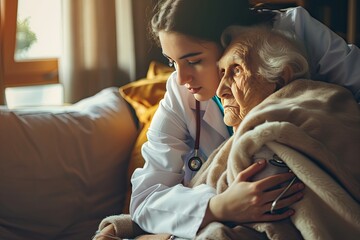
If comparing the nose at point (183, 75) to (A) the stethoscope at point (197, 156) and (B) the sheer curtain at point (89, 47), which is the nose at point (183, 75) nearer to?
(A) the stethoscope at point (197, 156)

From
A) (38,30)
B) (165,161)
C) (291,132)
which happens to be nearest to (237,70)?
(291,132)

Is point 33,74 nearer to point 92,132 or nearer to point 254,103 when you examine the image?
point 92,132

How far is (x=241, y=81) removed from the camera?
133 cm

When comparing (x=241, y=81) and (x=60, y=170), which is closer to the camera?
(x=241, y=81)

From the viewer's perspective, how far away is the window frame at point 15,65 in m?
2.64

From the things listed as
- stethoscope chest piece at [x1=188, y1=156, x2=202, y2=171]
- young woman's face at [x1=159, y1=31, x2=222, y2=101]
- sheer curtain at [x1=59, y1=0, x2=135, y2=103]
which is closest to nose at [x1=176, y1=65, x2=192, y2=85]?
young woman's face at [x1=159, y1=31, x2=222, y2=101]

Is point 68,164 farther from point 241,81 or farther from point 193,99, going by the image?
point 241,81

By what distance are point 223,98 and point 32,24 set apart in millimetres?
1647

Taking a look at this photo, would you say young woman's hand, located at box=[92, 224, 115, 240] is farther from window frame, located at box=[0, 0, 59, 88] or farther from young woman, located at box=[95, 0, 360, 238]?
window frame, located at box=[0, 0, 59, 88]

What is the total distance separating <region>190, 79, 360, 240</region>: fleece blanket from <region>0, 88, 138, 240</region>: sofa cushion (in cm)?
90

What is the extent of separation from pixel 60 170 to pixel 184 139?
629 millimetres

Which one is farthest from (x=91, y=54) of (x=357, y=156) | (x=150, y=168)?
(x=357, y=156)

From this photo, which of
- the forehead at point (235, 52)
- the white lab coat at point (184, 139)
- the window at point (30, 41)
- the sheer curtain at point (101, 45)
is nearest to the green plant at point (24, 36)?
the window at point (30, 41)

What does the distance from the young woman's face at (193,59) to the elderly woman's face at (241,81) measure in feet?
0.19
